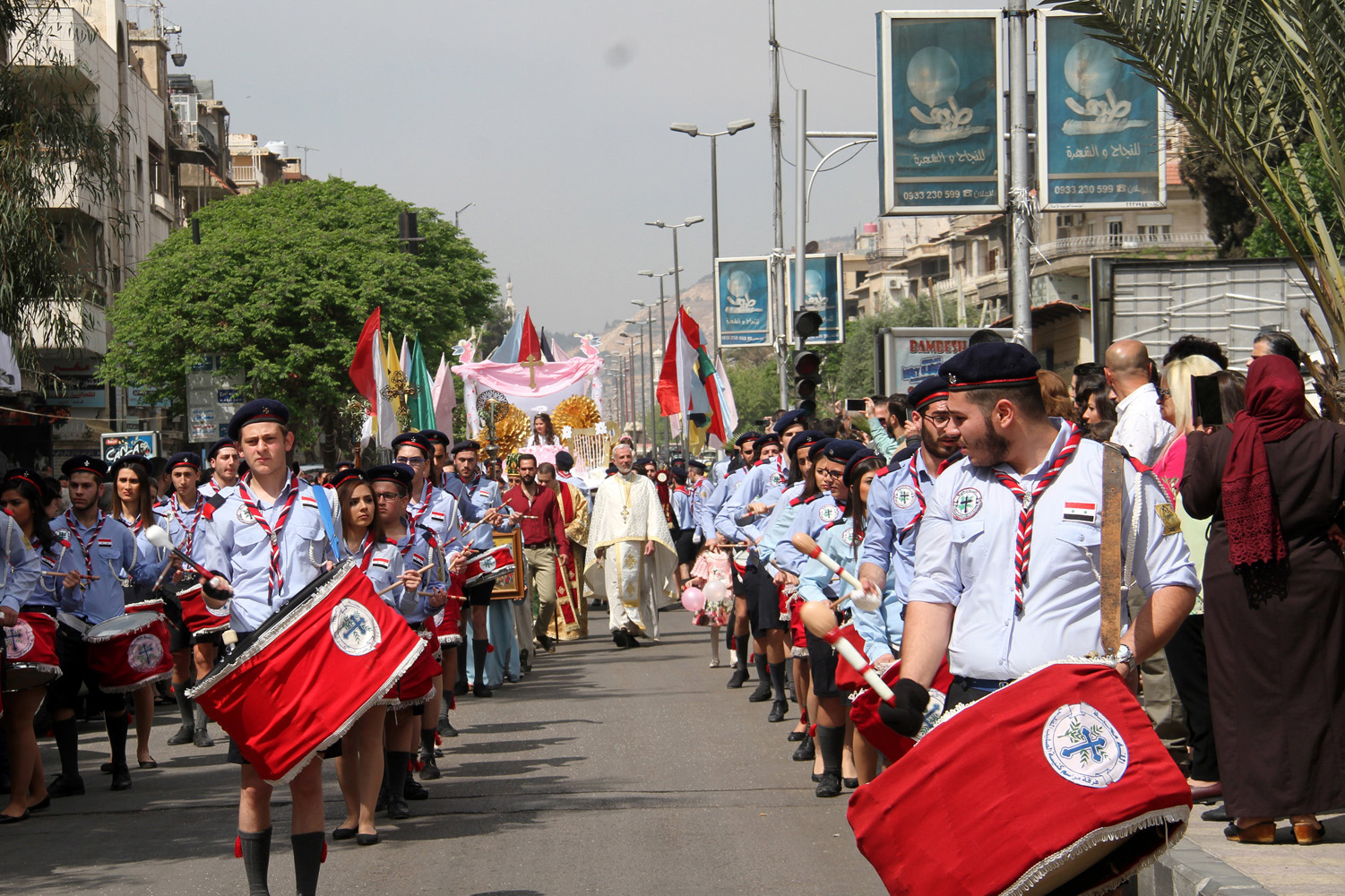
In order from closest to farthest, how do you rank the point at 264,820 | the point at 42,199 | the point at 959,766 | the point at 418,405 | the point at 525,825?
1. the point at 959,766
2. the point at 264,820
3. the point at 525,825
4. the point at 42,199
5. the point at 418,405

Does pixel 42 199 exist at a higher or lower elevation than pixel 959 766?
higher

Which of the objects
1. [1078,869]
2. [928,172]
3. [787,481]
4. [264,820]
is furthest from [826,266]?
[1078,869]

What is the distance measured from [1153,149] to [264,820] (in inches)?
442

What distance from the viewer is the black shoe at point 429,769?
30.3 feet

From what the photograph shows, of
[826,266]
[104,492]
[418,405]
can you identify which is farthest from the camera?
[826,266]

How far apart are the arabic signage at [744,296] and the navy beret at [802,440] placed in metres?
21.7

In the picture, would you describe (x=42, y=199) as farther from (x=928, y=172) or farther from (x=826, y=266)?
(x=826, y=266)

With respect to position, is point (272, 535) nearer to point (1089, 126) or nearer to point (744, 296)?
point (1089, 126)

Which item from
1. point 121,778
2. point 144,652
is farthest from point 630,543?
point 121,778

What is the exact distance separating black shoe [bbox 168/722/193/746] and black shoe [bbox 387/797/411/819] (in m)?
3.90

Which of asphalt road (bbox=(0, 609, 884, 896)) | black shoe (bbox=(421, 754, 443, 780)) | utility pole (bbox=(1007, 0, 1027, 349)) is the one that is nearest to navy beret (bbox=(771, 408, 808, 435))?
asphalt road (bbox=(0, 609, 884, 896))

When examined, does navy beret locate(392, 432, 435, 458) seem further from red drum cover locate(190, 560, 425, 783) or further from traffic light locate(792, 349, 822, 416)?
traffic light locate(792, 349, 822, 416)

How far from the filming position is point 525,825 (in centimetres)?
780

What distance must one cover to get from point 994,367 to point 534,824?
464cm
